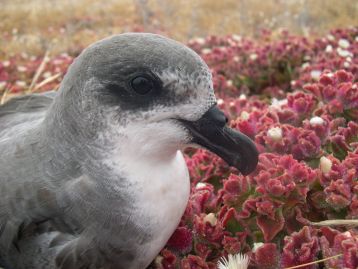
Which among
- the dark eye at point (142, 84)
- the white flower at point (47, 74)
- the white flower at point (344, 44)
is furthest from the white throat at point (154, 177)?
the white flower at point (47, 74)

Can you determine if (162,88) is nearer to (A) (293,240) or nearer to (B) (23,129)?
(A) (293,240)

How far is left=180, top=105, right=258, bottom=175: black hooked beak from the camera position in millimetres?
1501

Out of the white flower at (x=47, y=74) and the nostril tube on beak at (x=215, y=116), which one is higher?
the nostril tube on beak at (x=215, y=116)

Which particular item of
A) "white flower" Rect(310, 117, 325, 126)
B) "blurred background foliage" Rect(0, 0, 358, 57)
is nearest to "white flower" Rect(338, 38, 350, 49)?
"white flower" Rect(310, 117, 325, 126)

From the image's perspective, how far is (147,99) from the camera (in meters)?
1.45

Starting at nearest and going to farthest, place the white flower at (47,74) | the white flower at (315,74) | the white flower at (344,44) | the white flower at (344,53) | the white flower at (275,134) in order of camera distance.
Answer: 1. the white flower at (275,134)
2. the white flower at (315,74)
3. the white flower at (344,53)
4. the white flower at (344,44)
5. the white flower at (47,74)

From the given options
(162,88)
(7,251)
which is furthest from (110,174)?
(7,251)

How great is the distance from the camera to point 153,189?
1562 millimetres

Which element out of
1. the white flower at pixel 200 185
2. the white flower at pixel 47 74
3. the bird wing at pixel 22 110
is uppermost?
the bird wing at pixel 22 110

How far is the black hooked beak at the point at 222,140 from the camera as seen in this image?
4.92 feet

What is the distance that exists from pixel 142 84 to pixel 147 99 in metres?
0.05

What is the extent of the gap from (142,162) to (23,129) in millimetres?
659

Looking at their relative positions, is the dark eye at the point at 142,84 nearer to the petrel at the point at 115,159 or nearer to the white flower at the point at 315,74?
the petrel at the point at 115,159

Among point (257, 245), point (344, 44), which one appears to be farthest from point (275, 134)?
point (344, 44)
